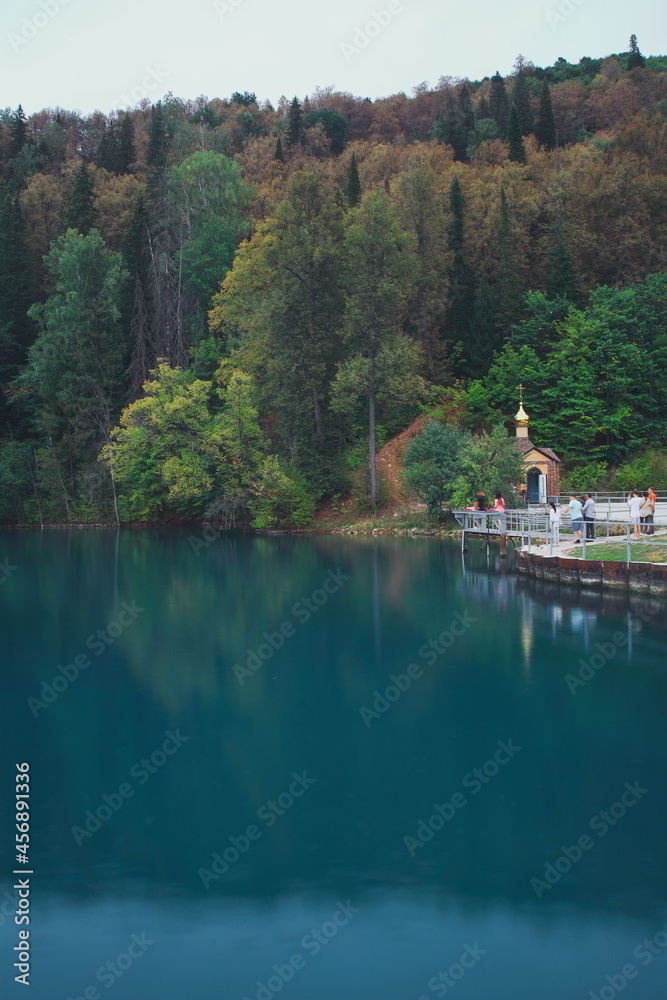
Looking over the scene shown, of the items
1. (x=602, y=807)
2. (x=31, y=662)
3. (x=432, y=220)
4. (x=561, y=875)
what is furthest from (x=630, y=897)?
(x=432, y=220)

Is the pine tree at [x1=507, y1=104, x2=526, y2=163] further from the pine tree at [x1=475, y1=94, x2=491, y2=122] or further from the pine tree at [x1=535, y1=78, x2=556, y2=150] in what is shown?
the pine tree at [x1=475, y1=94, x2=491, y2=122]

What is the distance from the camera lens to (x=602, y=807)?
37.5ft

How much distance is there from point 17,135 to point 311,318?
5886 cm

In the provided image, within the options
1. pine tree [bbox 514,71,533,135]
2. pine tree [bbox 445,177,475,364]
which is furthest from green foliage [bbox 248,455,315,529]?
pine tree [bbox 514,71,533,135]

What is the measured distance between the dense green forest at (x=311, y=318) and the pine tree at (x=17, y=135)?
14.9 metres

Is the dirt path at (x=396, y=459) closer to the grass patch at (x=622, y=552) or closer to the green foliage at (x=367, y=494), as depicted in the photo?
the green foliage at (x=367, y=494)

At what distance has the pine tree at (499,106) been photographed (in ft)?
279

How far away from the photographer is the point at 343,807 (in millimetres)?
11633

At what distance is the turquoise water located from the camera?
851cm

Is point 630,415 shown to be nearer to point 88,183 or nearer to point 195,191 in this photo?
point 195,191

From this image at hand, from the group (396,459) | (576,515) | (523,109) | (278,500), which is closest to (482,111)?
(523,109)

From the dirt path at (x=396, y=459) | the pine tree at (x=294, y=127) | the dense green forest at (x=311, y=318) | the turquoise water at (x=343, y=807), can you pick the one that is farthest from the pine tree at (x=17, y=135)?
the turquoise water at (x=343, y=807)

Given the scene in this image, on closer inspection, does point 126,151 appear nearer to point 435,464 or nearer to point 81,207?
point 81,207

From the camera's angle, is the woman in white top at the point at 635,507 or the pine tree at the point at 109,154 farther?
the pine tree at the point at 109,154
